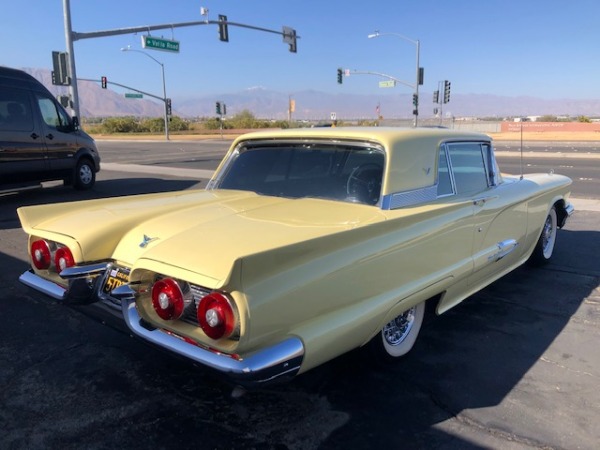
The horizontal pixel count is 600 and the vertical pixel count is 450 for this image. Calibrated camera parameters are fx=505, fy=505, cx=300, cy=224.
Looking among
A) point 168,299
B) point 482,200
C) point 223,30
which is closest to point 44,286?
point 168,299

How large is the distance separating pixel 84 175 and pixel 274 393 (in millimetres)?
9822

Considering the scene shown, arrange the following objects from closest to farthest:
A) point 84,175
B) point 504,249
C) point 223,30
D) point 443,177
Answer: point 443,177, point 504,249, point 84,175, point 223,30

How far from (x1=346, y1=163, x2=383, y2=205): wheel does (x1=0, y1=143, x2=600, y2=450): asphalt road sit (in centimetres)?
101

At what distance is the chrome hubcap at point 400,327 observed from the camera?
3273 millimetres

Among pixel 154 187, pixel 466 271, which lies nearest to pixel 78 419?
pixel 466 271

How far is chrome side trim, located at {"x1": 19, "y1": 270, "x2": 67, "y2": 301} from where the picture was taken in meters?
3.03

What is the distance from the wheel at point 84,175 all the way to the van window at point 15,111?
1.53m

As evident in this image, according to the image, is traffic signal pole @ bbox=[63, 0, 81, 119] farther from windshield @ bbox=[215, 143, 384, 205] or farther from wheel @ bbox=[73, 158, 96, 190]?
windshield @ bbox=[215, 143, 384, 205]

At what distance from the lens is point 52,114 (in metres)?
10.5

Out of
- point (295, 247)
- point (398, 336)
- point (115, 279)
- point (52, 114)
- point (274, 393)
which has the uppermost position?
point (52, 114)

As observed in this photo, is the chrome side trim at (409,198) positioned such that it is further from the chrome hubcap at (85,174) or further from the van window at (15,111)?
the chrome hubcap at (85,174)

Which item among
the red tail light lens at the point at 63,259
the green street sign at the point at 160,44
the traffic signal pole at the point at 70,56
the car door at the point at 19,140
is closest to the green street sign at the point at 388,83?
the green street sign at the point at 160,44

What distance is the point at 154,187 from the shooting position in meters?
11.8

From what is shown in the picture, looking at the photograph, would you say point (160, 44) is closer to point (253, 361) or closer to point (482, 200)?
point (482, 200)
